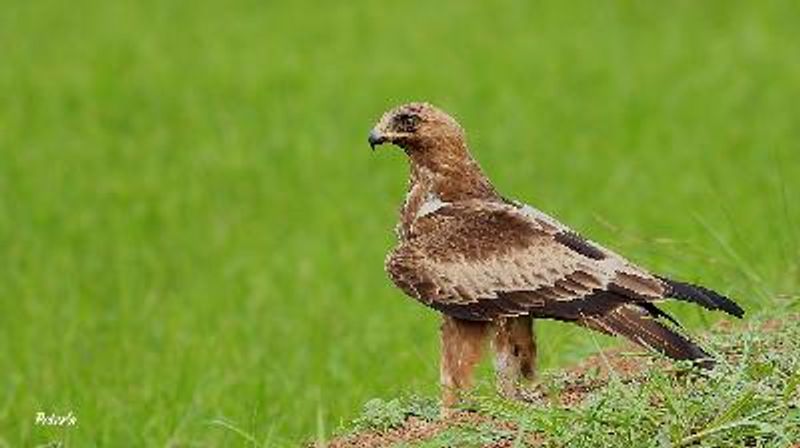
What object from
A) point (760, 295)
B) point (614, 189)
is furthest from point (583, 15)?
point (760, 295)

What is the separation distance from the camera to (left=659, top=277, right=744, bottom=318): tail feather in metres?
6.27

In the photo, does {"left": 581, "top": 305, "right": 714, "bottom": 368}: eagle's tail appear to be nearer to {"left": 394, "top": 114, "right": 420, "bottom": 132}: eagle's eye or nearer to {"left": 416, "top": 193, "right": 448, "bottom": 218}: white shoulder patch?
{"left": 416, "top": 193, "right": 448, "bottom": 218}: white shoulder patch

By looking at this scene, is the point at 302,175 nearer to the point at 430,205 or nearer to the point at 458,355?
the point at 430,205

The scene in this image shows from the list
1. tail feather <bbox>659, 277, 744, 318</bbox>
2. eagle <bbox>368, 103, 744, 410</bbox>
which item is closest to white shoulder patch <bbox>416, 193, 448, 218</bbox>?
eagle <bbox>368, 103, 744, 410</bbox>

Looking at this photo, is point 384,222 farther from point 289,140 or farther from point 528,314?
point 528,314

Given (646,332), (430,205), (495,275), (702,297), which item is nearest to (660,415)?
(646,332)

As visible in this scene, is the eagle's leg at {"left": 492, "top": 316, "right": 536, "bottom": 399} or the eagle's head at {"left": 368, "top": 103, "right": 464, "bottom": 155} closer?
the eagle's leg at {"left": 492, "top": 316, "right": 536, "bottom": 399}

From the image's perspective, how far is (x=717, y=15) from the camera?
69.7 ft

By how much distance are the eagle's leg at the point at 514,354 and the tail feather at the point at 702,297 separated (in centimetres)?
49

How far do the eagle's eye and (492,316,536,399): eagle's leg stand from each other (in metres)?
0.75

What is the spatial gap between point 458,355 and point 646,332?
0.62 meters

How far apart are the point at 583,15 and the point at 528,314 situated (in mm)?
15112

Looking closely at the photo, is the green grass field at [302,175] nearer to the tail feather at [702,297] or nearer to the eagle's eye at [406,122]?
the eagle's eye at [406,122]

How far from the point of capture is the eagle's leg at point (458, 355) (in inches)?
255
